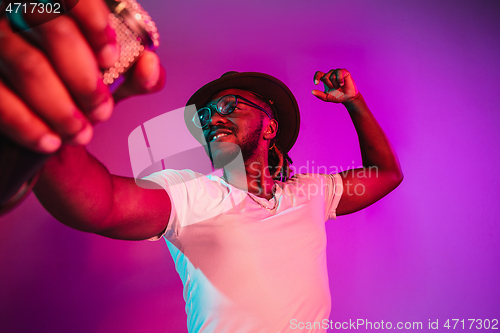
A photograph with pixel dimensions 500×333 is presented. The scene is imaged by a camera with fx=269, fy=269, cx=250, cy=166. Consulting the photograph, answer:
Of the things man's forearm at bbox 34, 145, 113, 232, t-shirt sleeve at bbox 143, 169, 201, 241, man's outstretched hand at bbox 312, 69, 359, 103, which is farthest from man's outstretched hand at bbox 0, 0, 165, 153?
man's outstretched hand at bbox 312, 69, 359, 103

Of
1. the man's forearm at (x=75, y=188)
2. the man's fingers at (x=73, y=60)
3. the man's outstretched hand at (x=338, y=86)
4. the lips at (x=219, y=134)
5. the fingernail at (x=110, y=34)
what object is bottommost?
the man's forearm at (x=75, y=188)

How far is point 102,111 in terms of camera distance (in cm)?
32

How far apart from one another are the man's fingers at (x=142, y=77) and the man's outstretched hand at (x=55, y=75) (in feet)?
0.09

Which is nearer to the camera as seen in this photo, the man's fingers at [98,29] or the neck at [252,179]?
the man's fingers at [98,29]

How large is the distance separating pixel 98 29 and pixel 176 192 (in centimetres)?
84

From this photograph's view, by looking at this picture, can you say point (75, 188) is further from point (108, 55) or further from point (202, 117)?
point (202, 117)

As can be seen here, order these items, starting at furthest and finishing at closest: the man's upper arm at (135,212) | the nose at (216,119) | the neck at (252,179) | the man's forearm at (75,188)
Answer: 1. the nose at (216,119)
2. the neck at (252,179)
3. the man's upper arm at (135,212)
4. the man's forearm at (75,188)

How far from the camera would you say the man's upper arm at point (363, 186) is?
177 cm

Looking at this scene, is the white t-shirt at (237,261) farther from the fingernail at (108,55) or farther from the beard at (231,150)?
the fingernail at (108,55)

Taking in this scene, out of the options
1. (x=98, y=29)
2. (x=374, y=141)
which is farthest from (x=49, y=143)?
(x=374, y=141)

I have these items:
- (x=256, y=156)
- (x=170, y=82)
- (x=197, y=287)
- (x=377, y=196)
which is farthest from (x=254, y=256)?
(x=170, y=82)

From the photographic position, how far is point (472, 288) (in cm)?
224

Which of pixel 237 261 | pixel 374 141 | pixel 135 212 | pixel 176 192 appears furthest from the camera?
pixel 374 141

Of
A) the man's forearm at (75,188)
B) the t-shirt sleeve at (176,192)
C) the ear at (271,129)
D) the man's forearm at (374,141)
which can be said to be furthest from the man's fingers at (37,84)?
the man's forearm at (374,141)
